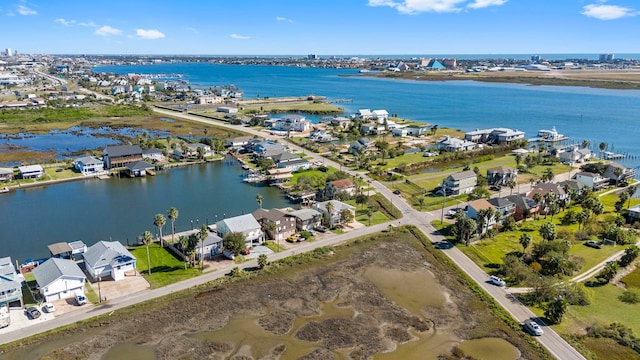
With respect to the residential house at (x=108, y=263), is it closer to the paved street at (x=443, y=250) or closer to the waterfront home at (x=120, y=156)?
the paved street at (x=443, y=250)

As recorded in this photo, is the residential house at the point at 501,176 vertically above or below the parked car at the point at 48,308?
above

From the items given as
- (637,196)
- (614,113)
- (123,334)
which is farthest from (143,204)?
(614,113)

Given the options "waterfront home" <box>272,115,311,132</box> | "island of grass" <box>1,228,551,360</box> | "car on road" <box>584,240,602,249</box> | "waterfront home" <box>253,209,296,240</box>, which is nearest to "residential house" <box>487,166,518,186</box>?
"car on road" <box>584,240,602,249</box>

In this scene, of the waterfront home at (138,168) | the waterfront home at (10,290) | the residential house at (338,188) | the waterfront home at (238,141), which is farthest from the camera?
the waterfront home at (238,141)

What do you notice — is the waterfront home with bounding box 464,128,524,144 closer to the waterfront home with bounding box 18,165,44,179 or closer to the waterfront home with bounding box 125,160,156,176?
the waterfront home with bounding box 125,160,156,176

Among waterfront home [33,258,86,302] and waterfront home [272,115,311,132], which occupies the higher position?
waterfront home [272,115,311,132]

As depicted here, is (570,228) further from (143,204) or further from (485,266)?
(143,204)

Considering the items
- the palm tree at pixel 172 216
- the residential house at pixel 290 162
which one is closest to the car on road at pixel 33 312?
the palm tree at pixel 172 216
